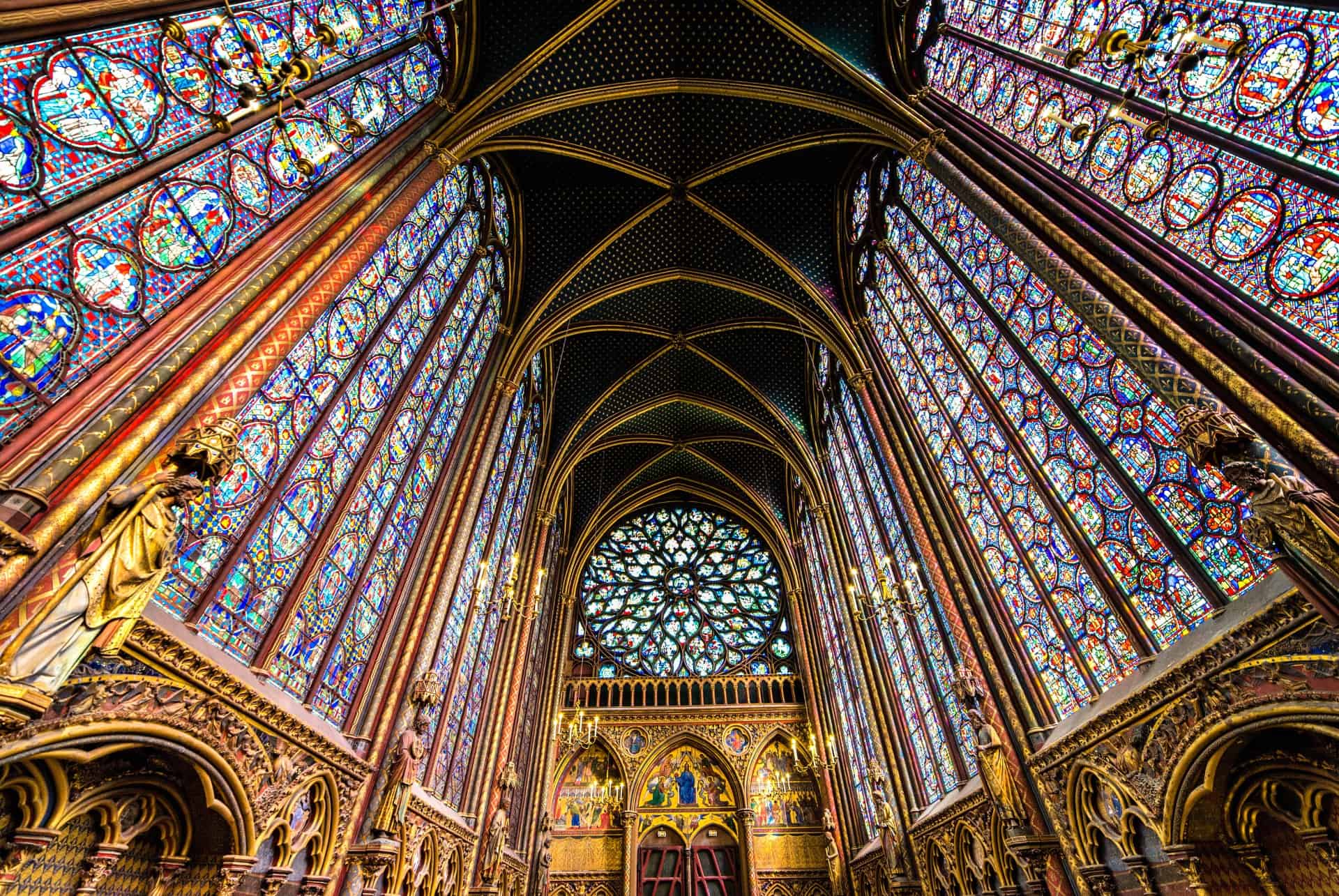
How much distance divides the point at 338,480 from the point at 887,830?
42.0ft

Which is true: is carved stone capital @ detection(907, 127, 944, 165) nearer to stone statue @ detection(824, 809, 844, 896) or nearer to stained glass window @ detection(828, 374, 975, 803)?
stained glass window @ detection(828, 374, 975, 803)

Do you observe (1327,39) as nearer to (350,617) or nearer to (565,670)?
(350,617)

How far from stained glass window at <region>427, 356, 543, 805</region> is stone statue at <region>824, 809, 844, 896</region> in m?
10.1

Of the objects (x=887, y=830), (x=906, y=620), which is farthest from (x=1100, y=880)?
(x=887, y=830)

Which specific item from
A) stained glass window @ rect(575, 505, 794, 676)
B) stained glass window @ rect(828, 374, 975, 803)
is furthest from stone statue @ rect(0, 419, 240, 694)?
stained glass window @ rect(575, 505, 794, 676)

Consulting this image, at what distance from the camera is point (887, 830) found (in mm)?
12312

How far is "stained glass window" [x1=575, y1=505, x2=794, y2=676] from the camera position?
67.8 ft

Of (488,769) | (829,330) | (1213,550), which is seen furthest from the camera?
(829,330)

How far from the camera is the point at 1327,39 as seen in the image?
4.59 meters

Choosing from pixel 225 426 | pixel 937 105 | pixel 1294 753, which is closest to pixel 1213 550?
pixel 1294 753

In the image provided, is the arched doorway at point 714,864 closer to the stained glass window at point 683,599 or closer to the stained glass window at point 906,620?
the stained glass window at point 683,599

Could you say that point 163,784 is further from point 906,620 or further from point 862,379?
point 862,379

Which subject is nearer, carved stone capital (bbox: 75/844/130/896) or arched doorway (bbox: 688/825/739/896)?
carved stone capital (bbox: 75/844/130/896)

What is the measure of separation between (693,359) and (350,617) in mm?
13327
